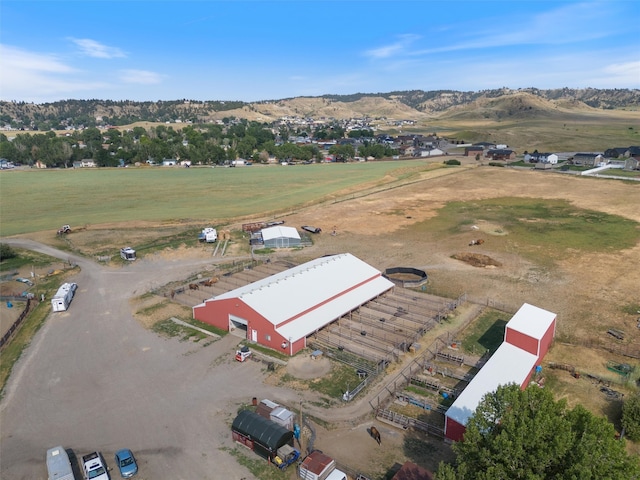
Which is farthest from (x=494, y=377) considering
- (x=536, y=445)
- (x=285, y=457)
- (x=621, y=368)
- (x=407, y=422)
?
(x=285, y=457)

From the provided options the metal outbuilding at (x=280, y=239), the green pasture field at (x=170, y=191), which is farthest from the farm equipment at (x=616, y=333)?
the green pasture field at (x=170, y=191)

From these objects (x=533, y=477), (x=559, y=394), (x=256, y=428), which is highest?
(x=533, y=477)

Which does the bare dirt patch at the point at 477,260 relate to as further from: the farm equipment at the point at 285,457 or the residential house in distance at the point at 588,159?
the residential house in distance at the point at 588,159

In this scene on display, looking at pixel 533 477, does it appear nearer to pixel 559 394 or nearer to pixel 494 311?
pixel 559 394

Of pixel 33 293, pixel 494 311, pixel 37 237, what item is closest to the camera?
pixel 494 311

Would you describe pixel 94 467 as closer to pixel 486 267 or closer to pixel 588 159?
pixel 486 267

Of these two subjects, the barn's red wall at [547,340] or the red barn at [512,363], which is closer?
the red barn at [512,363]

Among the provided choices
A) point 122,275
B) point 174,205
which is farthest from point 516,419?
point 174,205
